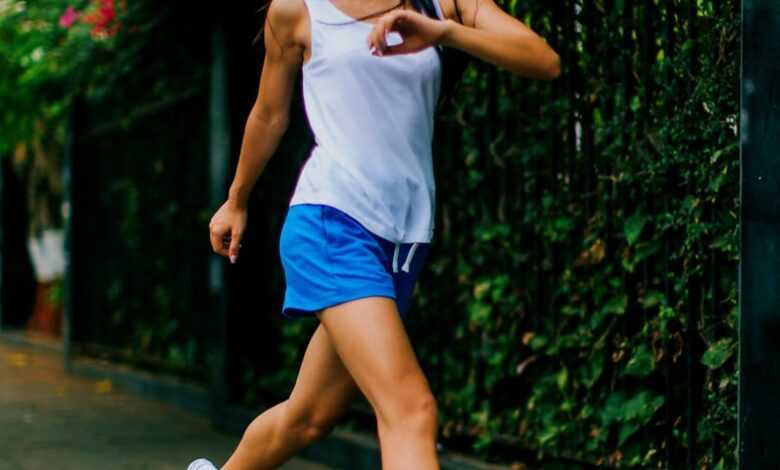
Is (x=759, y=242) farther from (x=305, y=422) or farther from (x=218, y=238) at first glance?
(x=218, y=238)

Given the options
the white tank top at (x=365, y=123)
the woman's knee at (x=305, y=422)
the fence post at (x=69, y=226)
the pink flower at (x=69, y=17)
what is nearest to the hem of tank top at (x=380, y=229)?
the white tank top at (x=365, y=123)

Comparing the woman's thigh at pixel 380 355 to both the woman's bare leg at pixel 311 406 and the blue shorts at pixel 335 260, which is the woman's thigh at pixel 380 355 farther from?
the woman's bare leg at pixel 311 406

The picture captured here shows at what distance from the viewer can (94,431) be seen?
24.9 feet

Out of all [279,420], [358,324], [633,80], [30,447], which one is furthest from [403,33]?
[30,447]

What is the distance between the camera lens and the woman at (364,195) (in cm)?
323

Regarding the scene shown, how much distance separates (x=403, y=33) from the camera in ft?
9.73

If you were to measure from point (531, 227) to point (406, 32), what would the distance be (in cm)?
245

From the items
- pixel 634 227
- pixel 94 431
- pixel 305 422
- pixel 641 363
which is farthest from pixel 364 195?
pixel 94 431

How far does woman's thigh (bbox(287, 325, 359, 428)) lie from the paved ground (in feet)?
9.27

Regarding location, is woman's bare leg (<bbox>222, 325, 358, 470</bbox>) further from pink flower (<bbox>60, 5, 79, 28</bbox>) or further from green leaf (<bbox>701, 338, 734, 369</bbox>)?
pink flower (<bbox>60, 5, 79, 28</bbox>)

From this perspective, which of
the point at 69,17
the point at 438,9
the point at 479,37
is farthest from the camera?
the point at 69,17

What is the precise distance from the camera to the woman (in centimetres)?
323

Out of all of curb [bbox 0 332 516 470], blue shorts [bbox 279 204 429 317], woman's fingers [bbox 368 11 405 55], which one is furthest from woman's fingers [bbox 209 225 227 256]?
curb [bbox 0 332 516 470]

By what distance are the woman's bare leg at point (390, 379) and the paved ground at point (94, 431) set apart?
10.5ft
